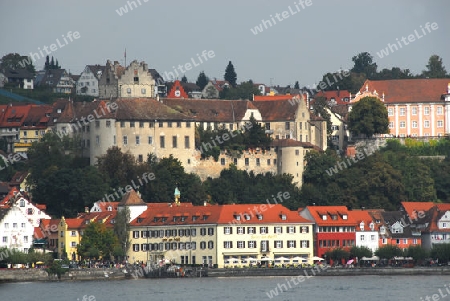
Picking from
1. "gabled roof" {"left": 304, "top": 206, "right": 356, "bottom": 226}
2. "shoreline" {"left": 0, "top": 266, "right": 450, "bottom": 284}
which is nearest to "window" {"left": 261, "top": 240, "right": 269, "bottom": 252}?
"shoreline" {"left": 0, "top": 266, "right": 450, "bottom": 284}

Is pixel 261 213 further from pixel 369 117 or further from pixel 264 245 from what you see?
pixel 369 117

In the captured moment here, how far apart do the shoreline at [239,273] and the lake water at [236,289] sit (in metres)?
1.22

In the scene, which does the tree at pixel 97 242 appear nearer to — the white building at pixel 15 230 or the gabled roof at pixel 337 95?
the white building at pixel 15 230

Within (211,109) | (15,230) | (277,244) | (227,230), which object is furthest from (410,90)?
(15,230)

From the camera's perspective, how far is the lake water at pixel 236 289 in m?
96.4

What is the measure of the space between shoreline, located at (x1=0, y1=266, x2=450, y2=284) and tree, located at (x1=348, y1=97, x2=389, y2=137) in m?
29.5

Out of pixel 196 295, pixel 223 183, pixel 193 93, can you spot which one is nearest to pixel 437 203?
pixel 223 183

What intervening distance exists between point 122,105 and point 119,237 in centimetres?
1601

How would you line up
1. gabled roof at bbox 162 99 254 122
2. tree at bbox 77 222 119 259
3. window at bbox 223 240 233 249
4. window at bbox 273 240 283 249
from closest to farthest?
window at bbox 223 240 233 249, tree at bbox 77 222 119 259, window at bbox 273 240 283 249, gabled roof at bbox 162 99 254 122

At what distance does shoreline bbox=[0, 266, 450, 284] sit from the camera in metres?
111

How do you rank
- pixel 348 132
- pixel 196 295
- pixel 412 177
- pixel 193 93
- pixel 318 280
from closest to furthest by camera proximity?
1. pixel 196 295
2. pixel 318 280
3. pixel 412 177
4. pixel 348 132
5. pixel 193 93

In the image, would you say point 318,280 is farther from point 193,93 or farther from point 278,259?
point 193,93

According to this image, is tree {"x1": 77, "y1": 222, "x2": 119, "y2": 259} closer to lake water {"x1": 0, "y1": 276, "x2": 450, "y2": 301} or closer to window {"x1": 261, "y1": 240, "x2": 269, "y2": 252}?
lake water {"x1": 0, "y1": 276, "x2": 450, "y2": 301}

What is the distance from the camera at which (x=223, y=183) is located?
129000 millimetres
